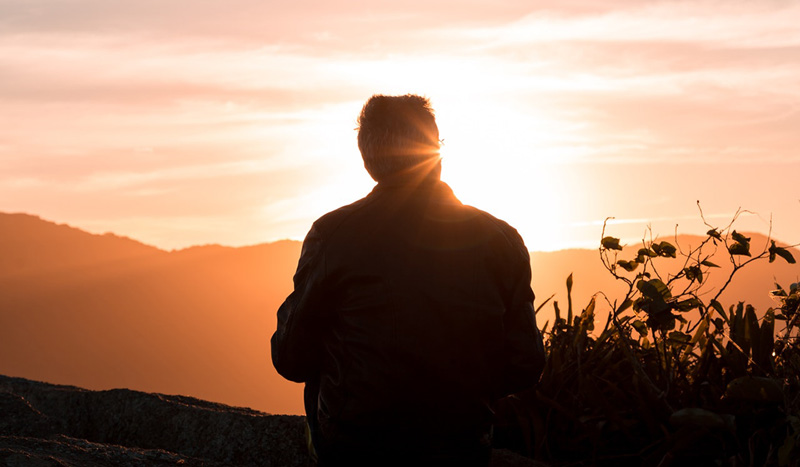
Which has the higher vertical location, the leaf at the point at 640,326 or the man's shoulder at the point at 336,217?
the man's shoulder at the point at 336,217

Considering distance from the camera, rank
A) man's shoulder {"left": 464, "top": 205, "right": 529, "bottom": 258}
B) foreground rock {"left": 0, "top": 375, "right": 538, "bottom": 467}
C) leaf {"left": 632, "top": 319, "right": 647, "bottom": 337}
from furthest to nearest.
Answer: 1. leaf {"left": 632, "top": 319, "right": 647, "bottom": 337}
2. foreground rock {"left": 0, "top": 375, "right": 538, "bottom": 467}
3. man's shoulder {"left": 464, "top": 205, "right": 529, "bottom": 258}

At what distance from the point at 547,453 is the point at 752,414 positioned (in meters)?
1.10

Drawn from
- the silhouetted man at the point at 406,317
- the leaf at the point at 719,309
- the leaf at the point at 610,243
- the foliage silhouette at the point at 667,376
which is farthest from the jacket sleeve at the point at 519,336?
the leaf at the point at 719,309

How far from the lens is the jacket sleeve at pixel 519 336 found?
2703 mm

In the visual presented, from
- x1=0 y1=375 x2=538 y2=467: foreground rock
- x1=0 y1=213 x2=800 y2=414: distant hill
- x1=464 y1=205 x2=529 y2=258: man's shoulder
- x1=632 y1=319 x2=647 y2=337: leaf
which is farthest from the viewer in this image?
x1=0 y1=213 x2=800 y2=414: distant hill

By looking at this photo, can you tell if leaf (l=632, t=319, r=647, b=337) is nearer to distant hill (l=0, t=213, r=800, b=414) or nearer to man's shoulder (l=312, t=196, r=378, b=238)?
man's shoulder (l=312, t=196, r=378, b=238)

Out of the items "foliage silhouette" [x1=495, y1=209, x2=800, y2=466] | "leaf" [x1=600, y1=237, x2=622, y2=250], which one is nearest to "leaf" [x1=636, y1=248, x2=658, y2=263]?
"foliage silhouette" [x1=495, y1=209, x2=800, y2=466]

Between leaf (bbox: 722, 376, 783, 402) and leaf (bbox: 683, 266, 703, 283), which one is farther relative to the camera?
leaf (bbox: 683, 266, 703, 283)

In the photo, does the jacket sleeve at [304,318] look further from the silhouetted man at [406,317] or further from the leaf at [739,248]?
the leaf at [739,248]

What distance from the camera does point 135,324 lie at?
18350cm

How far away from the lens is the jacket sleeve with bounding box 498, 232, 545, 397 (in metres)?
2.70

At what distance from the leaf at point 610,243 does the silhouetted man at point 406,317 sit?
184 cm

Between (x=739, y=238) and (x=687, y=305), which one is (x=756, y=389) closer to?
(x=687, y=305)

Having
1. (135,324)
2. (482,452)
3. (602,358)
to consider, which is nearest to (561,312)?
(602,358)
